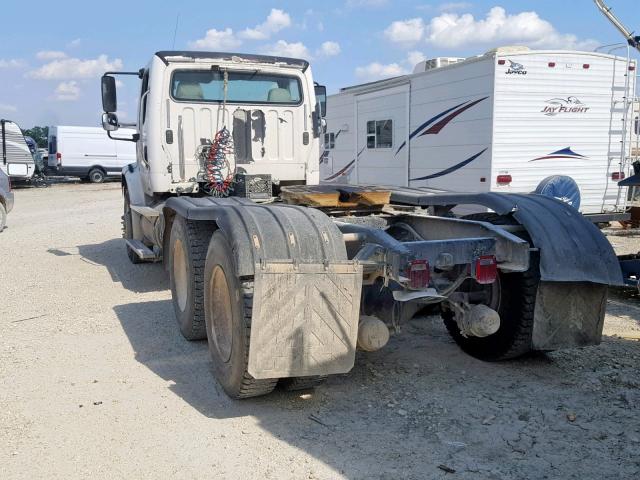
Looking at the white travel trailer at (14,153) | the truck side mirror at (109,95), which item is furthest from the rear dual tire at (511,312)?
the white travel trailer at (14,153)

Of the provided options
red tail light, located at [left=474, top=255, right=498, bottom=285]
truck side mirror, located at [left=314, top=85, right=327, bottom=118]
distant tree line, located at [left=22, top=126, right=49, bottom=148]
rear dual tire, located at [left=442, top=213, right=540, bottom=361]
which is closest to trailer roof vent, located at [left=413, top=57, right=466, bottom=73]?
truck side mirror, located at [left=314, top=85, right=327, bottom=118]

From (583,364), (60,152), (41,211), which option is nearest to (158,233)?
(583,364)

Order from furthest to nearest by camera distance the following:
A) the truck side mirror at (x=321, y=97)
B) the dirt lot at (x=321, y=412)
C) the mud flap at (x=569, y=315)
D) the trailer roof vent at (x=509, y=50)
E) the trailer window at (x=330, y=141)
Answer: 1. the trailer window at (x=330, y=141)
2. the trailer roof vent at (x=509, y=50)
3. the truck side mirror at (x=321, y=97)
4. the mud flap at (x=569, y=315)
5. the dirt lot at (x=321, y=412)

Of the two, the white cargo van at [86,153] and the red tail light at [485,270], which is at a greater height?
the white cargo van at [86,153]

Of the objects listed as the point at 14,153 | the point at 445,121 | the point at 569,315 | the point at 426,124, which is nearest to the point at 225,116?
the point at 569,315

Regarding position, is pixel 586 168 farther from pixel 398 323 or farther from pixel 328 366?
pixel 328 366

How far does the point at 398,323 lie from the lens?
4430 mm

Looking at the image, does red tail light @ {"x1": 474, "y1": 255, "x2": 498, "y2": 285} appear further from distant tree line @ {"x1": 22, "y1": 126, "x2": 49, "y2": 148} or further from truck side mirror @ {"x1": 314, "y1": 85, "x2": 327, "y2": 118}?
distant tree line @ {"x1": 22, "y1": 126, "x2": 49, "y2": 148}

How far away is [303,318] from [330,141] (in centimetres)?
1243

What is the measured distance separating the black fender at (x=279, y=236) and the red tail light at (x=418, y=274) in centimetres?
40

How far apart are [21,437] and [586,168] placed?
9.71m

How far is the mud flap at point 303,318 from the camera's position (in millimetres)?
3514

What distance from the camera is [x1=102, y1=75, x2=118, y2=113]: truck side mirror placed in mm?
7430

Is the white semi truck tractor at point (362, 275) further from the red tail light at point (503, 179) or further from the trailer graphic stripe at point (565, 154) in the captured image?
the trailer graphic stripe at point (565, 154)
